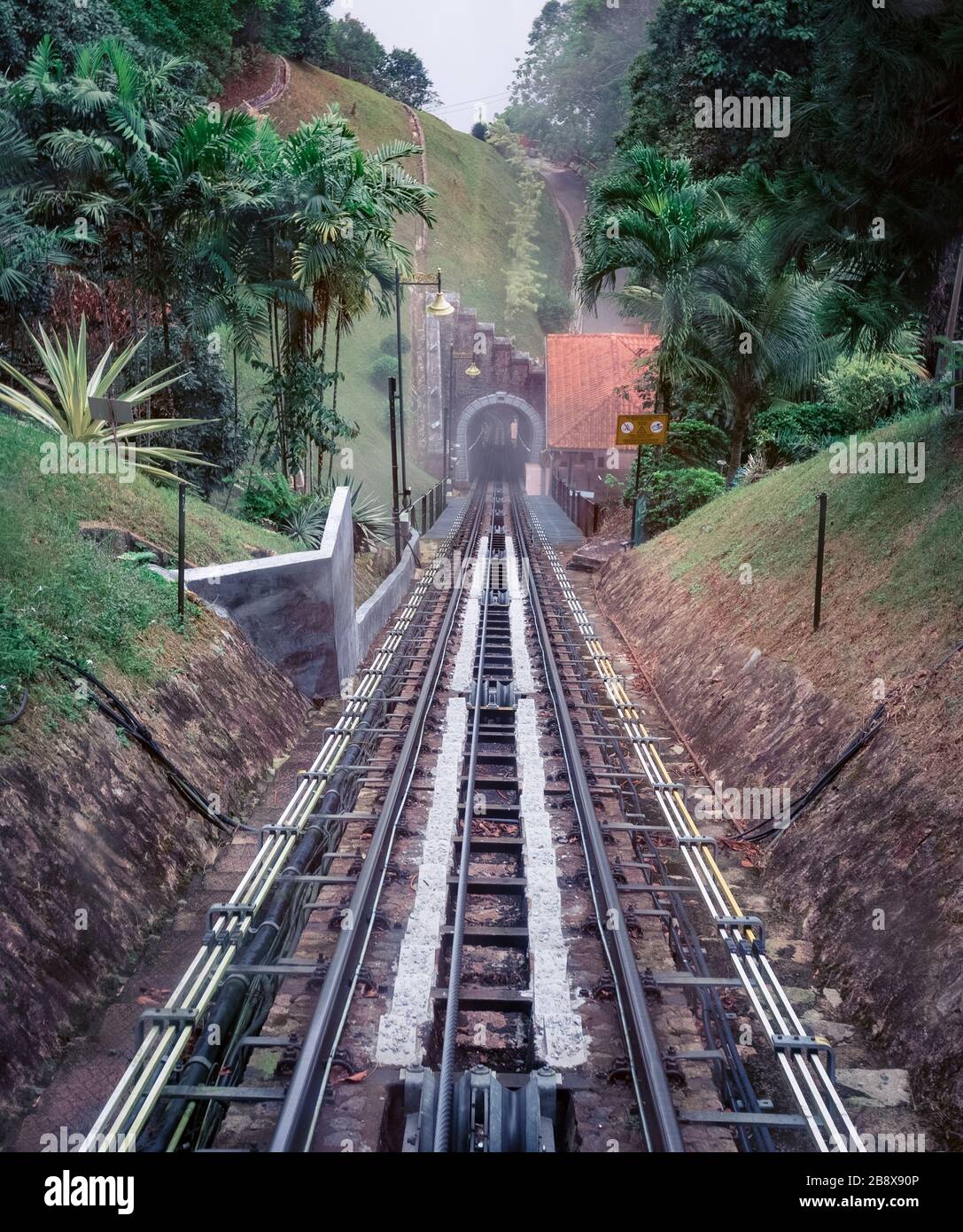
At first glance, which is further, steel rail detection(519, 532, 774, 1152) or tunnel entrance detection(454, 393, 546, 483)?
tunnel entrance detection(454, 393, 546, 483)

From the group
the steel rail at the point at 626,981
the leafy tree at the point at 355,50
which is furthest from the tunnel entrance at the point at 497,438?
the steel rail at the point at 626,981

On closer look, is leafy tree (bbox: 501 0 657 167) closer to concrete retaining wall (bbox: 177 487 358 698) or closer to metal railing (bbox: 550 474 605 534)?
metal railing (bbox: 550 474 605 534)

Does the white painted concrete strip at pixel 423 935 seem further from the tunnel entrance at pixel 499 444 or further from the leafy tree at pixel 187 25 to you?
the tunnel entrance at pixel 499 444

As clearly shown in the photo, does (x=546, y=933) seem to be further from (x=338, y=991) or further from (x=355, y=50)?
(x=355, y=50)

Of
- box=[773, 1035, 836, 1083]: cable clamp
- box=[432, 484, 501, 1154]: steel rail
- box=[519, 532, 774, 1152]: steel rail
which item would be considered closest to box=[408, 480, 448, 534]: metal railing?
box=[432, 484, 501, 1154]: steel rail

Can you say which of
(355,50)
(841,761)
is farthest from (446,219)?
(841,761)

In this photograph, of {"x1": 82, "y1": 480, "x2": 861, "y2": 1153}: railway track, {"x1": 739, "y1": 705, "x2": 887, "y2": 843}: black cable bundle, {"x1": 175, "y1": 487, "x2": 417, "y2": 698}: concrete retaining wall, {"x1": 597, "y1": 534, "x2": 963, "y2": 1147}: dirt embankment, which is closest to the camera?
{"x1": 82, "y1": 480, "x2": 861, "y2": 1153}: railway track
